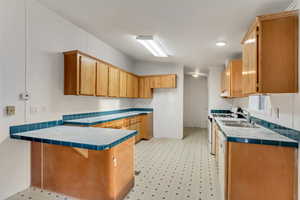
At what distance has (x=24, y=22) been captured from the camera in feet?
7.61

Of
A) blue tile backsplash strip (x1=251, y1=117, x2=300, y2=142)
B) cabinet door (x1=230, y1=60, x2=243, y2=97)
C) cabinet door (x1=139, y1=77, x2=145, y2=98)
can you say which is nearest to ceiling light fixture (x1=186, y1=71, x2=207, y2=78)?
cabinet door (x1=139, y1=77, x2=145, y2=98)

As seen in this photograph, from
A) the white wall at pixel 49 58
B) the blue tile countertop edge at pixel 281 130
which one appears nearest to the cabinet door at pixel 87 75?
the white wall at pixel 49 58

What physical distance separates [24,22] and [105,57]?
6.55 feet

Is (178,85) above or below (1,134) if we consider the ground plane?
above

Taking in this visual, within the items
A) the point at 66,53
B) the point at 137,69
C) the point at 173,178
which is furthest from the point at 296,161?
the point at 137,69

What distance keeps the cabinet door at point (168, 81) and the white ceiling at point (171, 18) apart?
5.71ft

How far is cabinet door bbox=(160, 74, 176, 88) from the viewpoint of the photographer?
215 inches

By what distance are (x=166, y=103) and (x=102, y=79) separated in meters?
2.74

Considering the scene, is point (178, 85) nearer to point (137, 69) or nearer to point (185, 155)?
point (137, 69)

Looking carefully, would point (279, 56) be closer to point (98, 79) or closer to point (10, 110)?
point (98, 79)

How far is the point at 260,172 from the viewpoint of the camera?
176 cm

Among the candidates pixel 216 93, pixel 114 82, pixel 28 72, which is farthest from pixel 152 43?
pixel 216 93

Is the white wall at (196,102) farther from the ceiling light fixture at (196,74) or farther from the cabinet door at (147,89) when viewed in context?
the cabinet door at (147,89)

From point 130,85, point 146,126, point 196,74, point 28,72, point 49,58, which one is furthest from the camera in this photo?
point 196,74
